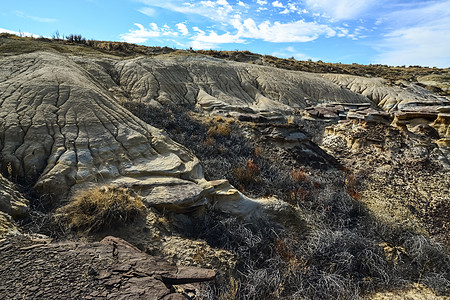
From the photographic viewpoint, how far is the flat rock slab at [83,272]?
8.91 feet

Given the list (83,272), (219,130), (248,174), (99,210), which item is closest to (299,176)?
(248,174)

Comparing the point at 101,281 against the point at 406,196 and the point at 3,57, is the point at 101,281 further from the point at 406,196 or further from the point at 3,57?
the point at 3,57

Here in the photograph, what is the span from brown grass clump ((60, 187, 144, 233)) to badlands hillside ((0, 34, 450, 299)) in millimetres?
22

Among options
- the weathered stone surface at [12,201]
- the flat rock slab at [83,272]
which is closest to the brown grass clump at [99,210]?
the weathered stone surface at [12,201]

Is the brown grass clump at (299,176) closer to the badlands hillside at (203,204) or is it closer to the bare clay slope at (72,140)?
the badlands hillside at (203,204)

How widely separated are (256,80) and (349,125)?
31.2ft

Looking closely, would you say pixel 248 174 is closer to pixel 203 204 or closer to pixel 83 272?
pixel 203 204

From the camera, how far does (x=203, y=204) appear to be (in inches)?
211

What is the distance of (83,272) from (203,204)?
2.67 m

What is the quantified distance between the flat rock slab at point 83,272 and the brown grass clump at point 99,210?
2.62ft

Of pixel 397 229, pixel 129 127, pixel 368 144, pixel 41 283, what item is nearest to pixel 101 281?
pixel 41 283

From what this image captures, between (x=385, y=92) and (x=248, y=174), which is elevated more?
(x=385, y=92)

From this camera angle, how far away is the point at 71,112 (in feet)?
21.9

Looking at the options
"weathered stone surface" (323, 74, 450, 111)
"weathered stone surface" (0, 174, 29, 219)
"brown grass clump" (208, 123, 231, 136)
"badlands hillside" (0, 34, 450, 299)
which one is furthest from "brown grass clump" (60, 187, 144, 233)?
"weathered stone surface" (323, 74, 450, 111)
